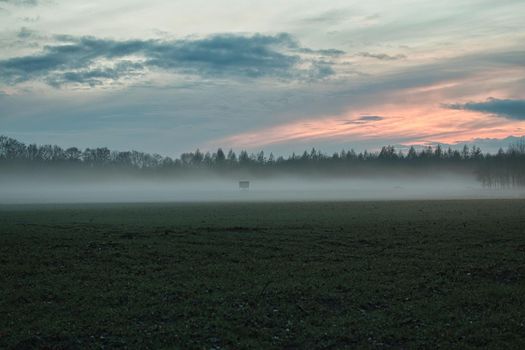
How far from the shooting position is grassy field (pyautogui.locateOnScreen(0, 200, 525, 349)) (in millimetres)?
14031

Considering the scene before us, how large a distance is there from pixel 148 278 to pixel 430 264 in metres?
13.0

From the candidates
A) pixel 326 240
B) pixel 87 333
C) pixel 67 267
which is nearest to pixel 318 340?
pixel 87 333

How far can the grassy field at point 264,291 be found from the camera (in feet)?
46.0

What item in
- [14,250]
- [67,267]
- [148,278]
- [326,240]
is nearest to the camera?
[148,278]

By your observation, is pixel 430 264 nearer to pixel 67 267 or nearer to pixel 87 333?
pixel 87 333

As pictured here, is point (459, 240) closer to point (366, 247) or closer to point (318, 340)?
point (366, 247)

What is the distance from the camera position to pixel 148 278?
792 inches

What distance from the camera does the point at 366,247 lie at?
88.7 ft

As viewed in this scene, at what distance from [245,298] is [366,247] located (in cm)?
1167

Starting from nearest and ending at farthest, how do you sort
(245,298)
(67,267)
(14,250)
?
(245,298) < (67,267) < (14,250)

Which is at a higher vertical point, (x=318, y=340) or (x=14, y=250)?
(x=14, y=250)

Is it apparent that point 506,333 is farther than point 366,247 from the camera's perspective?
No

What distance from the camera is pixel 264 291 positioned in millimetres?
18141

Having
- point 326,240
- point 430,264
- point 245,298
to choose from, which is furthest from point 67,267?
point 430,264
